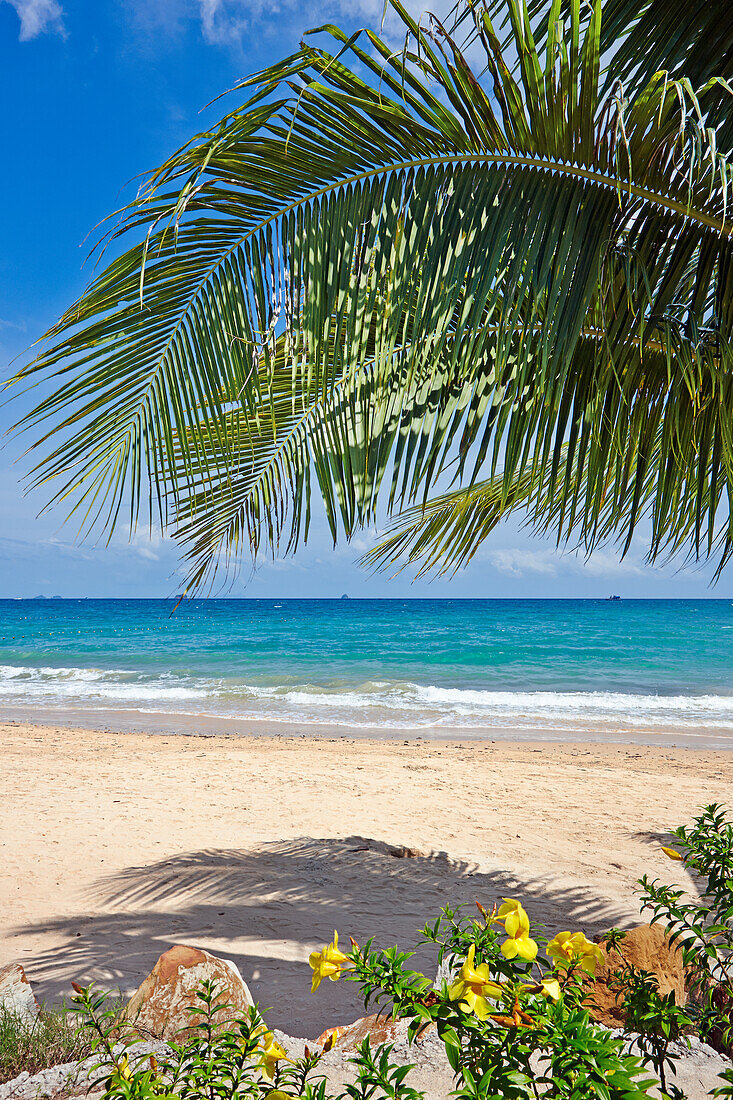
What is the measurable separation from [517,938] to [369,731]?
11.0 metres

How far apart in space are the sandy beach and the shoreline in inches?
82.5

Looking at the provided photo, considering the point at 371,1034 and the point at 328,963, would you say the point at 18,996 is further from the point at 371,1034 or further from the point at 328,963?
the point at 328,963

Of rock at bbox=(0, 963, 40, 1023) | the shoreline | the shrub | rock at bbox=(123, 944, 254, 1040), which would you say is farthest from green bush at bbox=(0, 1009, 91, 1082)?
the shoreline

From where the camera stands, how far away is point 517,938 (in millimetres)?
1123

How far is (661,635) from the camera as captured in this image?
3400 centimetres

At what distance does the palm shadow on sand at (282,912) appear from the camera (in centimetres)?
304

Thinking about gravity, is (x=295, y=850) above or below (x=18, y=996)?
below

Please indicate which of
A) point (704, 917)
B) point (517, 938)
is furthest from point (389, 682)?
point (517, 938)

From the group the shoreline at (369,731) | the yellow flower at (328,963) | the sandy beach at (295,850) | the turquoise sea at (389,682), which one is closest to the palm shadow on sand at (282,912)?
the sandy beach at (295,850)

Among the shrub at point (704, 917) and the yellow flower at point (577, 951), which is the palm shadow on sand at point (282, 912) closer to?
the shrub at point (704, 917)

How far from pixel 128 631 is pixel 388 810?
1395 inches

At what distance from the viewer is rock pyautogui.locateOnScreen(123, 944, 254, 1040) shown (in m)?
2.44

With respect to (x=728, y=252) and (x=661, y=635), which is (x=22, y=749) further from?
(x=661, y=635)

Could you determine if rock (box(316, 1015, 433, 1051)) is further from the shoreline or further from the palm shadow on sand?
the shoreline
